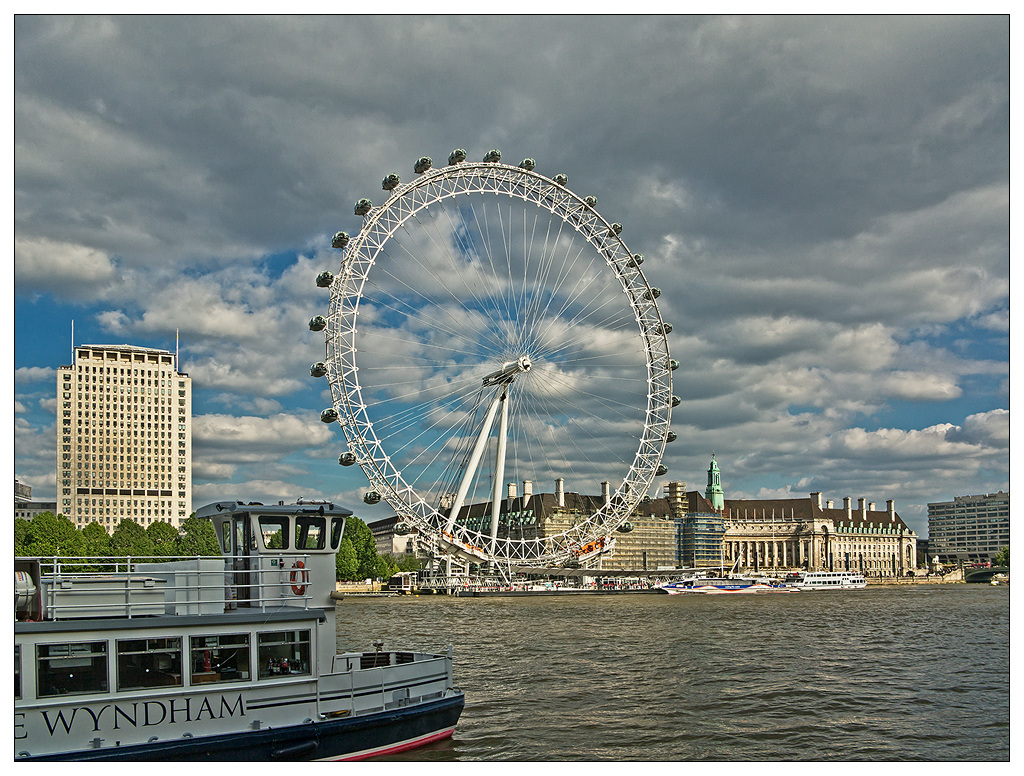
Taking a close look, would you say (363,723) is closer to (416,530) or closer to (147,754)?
(147,754)

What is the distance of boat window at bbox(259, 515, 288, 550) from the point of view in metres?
19.0

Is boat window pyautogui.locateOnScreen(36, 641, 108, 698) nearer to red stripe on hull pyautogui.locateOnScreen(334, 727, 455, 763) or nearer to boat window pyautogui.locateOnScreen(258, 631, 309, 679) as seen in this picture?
boat window pyautogui.locateOnScreen(258, 631, 309, 679)

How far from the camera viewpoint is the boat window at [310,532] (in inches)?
764

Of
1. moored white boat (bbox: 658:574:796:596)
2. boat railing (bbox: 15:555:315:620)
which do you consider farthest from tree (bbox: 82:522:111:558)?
boat railing (bbox: 15:555:315:620)

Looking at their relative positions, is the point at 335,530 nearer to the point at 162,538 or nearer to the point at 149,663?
the point at 149,663

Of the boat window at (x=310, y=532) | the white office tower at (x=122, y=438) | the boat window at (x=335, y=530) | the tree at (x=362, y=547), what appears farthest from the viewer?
the white office tower at (x=122, y=438)

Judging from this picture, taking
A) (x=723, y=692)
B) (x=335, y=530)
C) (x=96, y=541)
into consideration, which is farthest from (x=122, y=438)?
(x=335, y=530)

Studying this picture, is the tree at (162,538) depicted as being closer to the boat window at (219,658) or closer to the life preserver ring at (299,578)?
the life preserver ring at (299,578)

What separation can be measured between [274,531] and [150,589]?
302 centimetres

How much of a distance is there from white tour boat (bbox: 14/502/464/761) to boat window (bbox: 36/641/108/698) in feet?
0.05

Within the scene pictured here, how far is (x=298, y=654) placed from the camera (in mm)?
17672

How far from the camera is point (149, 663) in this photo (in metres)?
16.2

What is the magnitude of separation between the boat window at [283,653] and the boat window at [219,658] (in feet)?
1.15

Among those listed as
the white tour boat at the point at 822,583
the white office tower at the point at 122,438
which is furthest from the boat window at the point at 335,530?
the white office tower at the point at 122,438
